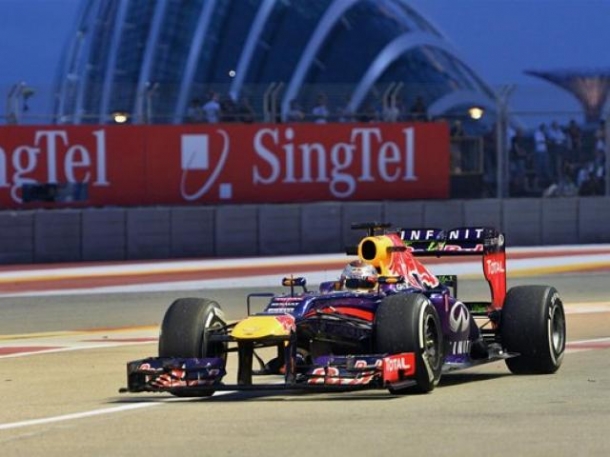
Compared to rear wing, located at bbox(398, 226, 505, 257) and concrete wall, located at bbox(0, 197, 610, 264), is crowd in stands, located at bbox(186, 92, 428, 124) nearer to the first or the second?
concrete wall, located at bbox(0, 197, 610, 264)

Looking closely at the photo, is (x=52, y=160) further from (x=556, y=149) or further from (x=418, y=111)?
(x=556, y=149)

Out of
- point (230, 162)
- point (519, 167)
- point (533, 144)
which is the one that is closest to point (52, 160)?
point (230, 162)

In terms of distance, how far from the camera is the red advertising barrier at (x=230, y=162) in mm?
24984

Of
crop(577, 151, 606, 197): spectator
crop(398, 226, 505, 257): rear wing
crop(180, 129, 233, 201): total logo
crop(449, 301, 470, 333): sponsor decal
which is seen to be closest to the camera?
crop(449, 301, 470, 333): sponsor decal

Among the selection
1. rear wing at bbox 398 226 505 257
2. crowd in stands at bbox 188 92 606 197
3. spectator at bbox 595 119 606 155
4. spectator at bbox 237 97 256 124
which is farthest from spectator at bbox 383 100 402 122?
rear wing at bbox 398 226 505 257

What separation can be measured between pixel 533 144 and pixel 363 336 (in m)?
17.1

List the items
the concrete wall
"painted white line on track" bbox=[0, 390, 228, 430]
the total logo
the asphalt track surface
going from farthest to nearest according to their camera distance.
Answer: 1. the total logo
2. the concrete wall
3. "painted white line on track" bbox=[0, 390, 228, 430]
4. the asphalt track surface

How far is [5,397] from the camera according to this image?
10.2 metres

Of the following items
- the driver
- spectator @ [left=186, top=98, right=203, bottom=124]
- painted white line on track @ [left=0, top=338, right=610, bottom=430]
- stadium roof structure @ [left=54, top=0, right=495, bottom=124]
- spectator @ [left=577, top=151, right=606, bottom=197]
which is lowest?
painted white line on track @ [left=0, top=338, right=610, bottom=430]

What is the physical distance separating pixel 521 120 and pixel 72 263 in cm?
783

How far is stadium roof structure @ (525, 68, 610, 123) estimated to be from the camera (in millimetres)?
27016

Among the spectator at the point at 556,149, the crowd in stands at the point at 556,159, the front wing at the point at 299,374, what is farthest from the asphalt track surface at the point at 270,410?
the spectator at the point at 556,149

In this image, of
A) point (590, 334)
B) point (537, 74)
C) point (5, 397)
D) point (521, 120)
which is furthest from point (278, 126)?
point (5, 397)

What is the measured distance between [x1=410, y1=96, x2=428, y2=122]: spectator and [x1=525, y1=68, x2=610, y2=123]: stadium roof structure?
2736mm
